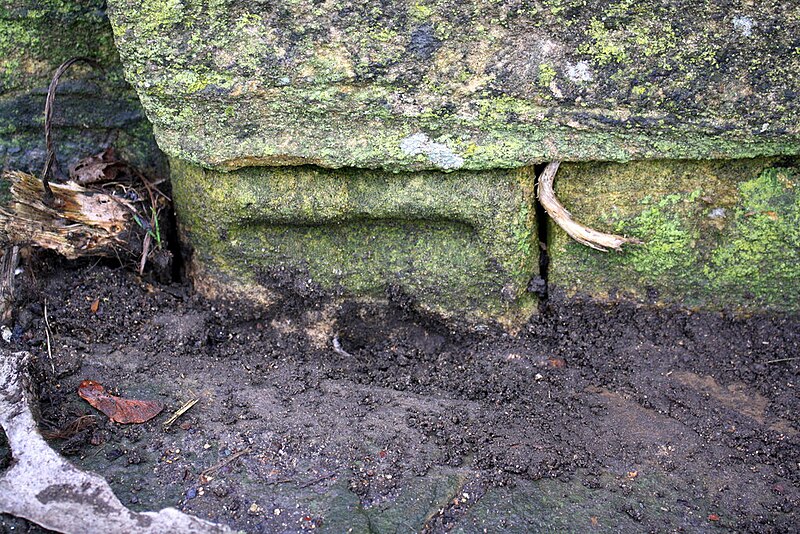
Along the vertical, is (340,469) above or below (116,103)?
below

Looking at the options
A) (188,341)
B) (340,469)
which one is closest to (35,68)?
(188,341)

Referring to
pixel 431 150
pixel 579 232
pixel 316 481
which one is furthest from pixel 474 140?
pixel 316 481

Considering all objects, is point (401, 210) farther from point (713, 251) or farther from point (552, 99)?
point (713, 251)

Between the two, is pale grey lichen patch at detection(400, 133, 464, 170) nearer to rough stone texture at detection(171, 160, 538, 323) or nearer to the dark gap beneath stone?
rough stone texture at detection(171, 160, 538, 323)

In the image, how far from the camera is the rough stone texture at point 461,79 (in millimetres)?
1619

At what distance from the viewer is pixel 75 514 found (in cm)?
138

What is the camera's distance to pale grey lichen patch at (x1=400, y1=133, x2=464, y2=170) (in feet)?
5.74

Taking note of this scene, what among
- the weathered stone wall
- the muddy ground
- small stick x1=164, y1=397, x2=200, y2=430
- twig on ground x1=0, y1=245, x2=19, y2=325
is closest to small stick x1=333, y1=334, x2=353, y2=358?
the muddy ground

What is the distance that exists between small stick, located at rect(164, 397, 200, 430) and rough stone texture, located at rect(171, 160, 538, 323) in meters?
0.39

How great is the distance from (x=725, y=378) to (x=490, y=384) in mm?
580

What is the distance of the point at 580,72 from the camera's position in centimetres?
168

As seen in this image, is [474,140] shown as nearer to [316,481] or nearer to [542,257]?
[542,257]

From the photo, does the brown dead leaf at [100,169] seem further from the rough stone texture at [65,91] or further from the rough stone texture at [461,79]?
the rough stone texture at [461,79]

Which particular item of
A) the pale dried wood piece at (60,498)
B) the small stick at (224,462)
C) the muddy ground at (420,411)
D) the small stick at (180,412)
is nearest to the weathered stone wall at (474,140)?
the muddy ground at (420,411)
